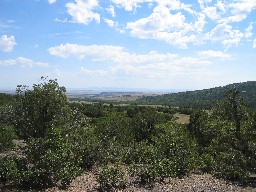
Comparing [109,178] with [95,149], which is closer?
[109,178]

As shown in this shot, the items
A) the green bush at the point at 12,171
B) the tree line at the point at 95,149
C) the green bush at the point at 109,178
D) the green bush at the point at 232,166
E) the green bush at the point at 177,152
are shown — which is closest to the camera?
the green bush at the point at 12,171

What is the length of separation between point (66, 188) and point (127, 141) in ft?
77.4

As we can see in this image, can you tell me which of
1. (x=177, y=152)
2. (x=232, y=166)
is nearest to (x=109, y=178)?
(x=177, y=152)

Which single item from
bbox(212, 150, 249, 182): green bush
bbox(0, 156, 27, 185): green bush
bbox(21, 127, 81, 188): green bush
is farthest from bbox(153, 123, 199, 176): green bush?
bbox(0, 156, 27, 185): green bush

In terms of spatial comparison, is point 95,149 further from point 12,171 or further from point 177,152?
point 12,171

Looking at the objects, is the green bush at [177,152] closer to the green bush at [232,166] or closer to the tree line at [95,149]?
the tree line at [95,149]

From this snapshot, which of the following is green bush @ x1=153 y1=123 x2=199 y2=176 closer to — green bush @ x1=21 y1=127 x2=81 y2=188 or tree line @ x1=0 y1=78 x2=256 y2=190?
tree line @ x1=0 y1=78 x2=256 y2=190

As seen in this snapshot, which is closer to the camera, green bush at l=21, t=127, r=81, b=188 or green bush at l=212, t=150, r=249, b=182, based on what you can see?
green bush at l=21, t=127, r=81, b=188

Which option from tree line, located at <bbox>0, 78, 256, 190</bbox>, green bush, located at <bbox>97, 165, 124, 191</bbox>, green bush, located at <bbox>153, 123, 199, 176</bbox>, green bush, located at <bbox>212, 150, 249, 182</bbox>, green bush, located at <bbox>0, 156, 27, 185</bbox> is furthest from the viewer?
green bush, located at <bbox>153, 123, 199, 176</bbox>

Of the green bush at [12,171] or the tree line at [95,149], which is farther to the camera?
the tree line at [95,149]

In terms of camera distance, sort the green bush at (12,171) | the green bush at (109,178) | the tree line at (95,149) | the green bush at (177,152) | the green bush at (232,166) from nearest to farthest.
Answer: the green bush at (12,171), the tree line at (95,149), the green bush at (109,178), the green bush at (232,166), the green bush at (177,152)

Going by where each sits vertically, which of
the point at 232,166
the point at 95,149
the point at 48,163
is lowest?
the point at 232,166

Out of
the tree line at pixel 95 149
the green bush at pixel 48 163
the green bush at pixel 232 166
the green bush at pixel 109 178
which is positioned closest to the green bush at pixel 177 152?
the tree line at pixel 95 149

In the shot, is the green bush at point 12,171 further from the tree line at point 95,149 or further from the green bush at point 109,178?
the green bush at point 109,178
